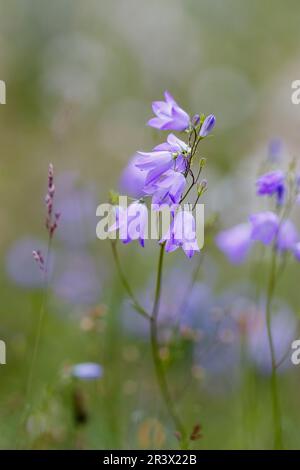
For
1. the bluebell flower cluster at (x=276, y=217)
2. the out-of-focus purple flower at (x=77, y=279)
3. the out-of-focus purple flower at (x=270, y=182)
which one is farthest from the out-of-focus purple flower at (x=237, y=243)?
the out-of-focus purple flower at (x=77, y=279)

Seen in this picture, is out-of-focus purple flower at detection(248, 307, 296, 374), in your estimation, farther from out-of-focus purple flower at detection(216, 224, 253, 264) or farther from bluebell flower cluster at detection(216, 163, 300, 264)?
bluebell flower cluster at detection(216, 163, 300, 264)

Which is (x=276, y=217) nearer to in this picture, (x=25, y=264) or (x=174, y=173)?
(x=174, y=173)

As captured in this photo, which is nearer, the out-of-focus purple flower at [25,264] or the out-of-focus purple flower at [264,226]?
the out-of-focus purple flower at [264,226]

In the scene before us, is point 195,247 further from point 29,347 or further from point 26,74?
point 26,74

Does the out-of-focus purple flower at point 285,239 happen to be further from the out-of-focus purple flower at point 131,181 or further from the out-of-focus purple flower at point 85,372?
the out-of-focus purple flower at point 85,372

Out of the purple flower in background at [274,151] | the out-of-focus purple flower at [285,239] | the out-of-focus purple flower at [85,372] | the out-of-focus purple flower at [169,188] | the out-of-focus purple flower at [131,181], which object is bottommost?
the out-of-focus purple flower at [85,372]

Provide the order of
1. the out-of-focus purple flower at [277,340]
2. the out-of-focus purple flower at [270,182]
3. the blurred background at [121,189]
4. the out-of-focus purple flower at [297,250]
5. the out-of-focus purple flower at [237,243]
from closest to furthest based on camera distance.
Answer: the out-of-focus purple flower at [270,182], the out-of-focus purple flower at [297,250], the out-of-focus purple flower at [237,243], the blurred background at [121,189], the out-of-focus purple flower at [277,340]

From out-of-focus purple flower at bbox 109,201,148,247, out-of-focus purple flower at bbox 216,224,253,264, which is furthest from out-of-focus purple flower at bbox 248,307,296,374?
out-of-focus purple flower at bbox 109,201,148,247
